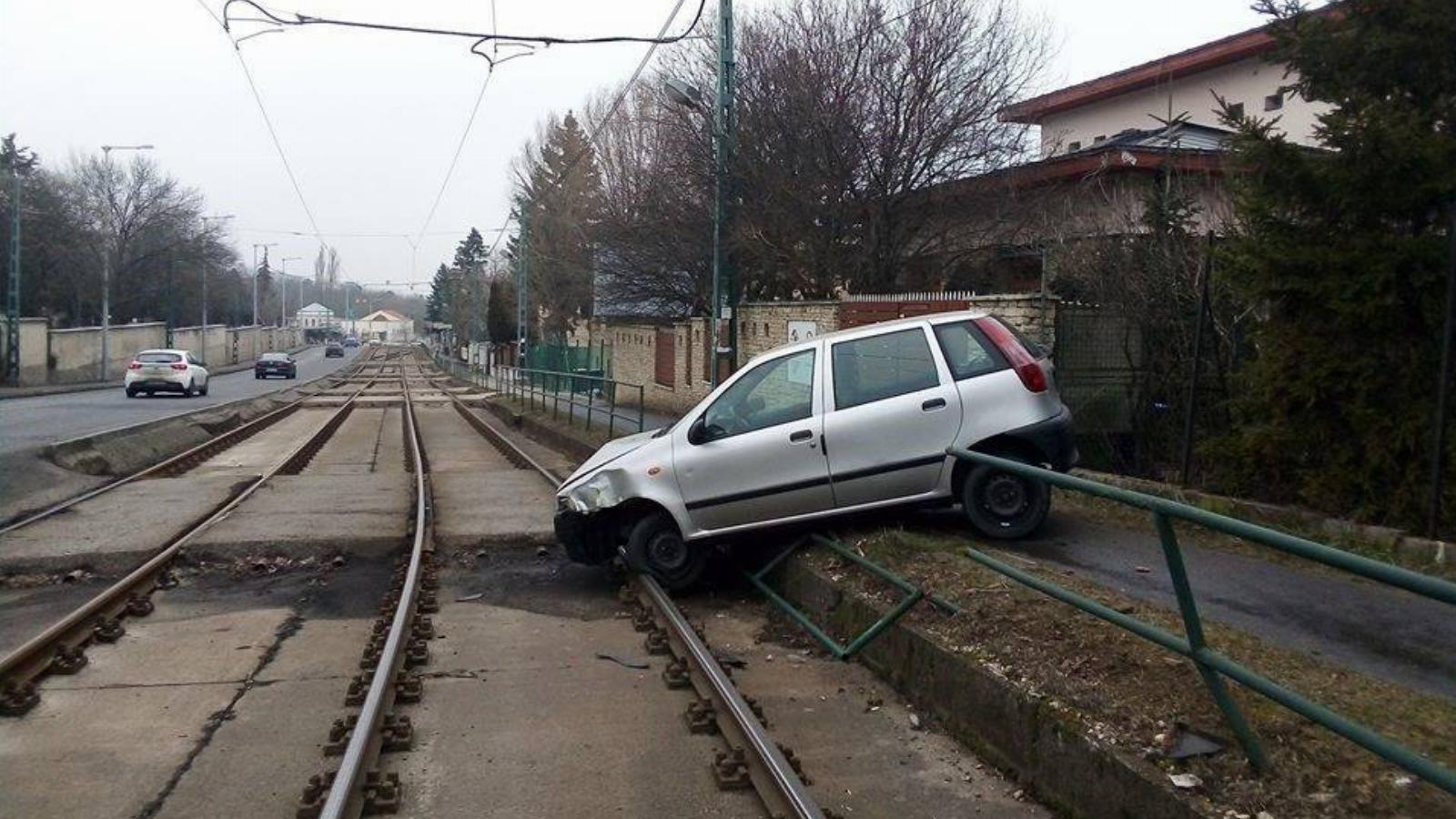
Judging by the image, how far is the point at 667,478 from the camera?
9.12 metres

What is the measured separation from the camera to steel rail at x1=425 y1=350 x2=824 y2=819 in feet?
16.7

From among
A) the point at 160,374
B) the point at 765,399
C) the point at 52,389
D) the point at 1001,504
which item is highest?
the point at 765,399

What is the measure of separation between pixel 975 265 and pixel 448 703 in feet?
53.6

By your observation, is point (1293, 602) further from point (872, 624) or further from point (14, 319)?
point (14, 319)

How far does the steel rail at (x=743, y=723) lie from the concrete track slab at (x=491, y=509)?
101 inches

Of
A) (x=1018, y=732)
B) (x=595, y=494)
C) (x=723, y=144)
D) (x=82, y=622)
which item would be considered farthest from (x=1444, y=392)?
(x=723, y=144)

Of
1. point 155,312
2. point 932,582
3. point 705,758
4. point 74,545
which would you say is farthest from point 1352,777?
point 155,312

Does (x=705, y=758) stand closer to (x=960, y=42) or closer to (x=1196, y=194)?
(x=1196, y=194)

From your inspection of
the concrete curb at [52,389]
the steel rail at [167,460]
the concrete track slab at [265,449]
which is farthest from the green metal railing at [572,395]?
the concrete curb at [52,389]

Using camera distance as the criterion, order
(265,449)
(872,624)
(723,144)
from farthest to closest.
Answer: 1. (265,449)
2. (723,144)
3. (872,624)

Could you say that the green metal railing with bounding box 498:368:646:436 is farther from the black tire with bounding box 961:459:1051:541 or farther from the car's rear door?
the black tire with bounding box 961:459:1051:541

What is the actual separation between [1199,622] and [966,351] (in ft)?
13.5

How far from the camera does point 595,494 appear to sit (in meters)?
9.38

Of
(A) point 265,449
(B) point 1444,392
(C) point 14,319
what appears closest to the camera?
(B) point 1444,392
